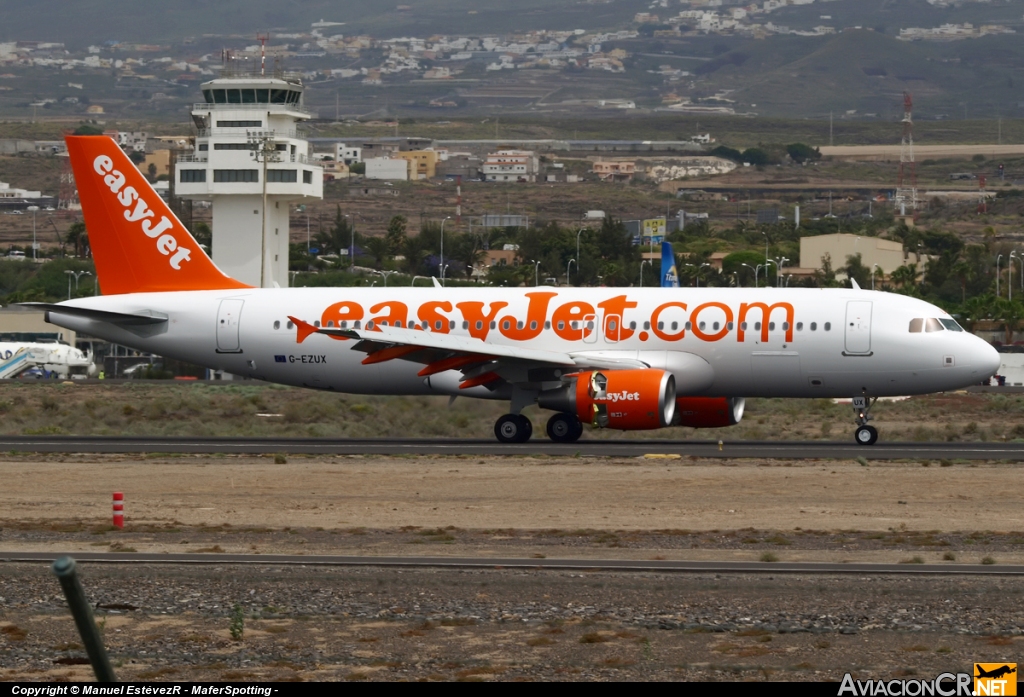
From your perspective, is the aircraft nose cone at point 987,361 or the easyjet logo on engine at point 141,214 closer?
the aircraft nose cone at point 987,361

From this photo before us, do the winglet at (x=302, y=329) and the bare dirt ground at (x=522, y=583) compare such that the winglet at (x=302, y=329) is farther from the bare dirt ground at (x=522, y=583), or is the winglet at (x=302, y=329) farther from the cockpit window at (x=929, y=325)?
the cockpit window at (x=929, y=325)

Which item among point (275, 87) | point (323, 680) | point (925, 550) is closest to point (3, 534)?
point (323, 680)

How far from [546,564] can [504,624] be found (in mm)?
3166

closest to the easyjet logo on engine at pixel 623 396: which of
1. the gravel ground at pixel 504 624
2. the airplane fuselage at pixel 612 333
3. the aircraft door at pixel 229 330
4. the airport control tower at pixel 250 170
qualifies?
the airplane fuselage at pixel 612 333

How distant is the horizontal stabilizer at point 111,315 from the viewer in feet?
123

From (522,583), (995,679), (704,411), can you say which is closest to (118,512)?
(522,583)

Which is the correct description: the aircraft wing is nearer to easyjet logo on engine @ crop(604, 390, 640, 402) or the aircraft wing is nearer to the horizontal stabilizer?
easyjet logo on engine @ crop(604, 390, 640, 402)

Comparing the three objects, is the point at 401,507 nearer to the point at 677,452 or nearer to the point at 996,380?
the point at 677,452

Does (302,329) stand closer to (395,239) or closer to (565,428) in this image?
(565,428)

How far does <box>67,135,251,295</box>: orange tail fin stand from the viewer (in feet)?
128

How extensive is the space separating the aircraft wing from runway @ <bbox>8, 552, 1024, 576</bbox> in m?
15.0

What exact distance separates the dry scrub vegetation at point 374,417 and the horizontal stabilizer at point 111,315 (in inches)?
144

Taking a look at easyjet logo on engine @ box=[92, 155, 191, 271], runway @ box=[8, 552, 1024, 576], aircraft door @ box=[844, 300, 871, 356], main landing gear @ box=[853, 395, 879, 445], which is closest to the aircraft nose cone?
aircraft door @ box=[844, 300, 871, 356]

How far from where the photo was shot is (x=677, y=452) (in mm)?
33000
